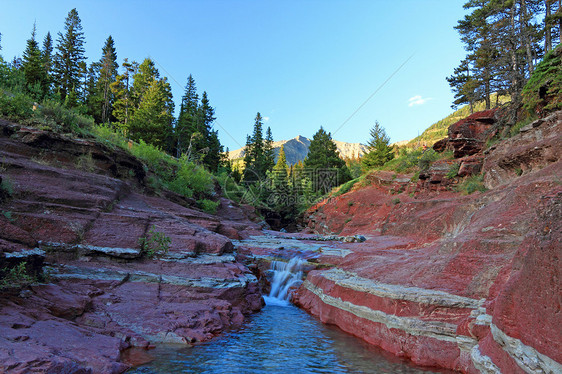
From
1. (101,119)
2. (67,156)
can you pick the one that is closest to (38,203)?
(67,156)

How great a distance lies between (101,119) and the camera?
42.9m

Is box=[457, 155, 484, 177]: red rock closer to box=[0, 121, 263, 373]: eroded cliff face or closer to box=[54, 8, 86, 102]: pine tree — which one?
box=[0, 121, 263, 373]: eroded cliff face

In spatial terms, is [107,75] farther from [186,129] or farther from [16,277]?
[16,277]

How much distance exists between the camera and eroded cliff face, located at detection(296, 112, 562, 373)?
389cm

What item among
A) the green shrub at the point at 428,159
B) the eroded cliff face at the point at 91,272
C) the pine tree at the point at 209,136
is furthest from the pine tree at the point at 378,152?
the eroded cliff face at the point at 91,272

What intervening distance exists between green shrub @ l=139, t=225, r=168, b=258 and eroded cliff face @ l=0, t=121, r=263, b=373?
13 centimetres

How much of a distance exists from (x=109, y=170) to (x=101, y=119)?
118ft

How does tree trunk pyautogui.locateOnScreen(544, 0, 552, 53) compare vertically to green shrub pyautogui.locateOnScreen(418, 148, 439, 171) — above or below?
above

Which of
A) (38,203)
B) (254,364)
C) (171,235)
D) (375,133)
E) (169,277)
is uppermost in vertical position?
(375,133)

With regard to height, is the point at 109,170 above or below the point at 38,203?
above

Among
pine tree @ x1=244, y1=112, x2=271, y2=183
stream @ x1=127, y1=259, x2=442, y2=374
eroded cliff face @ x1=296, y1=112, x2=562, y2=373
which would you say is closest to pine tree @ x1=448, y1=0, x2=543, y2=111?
eroded cliff face @ x1=296, y1=112, x2=562, y2=373

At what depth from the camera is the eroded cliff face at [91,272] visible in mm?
4797

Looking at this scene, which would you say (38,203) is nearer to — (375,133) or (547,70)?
(547,70)

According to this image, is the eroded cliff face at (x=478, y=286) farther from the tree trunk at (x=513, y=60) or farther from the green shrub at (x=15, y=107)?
the green shrub at (x=15, y=107)
